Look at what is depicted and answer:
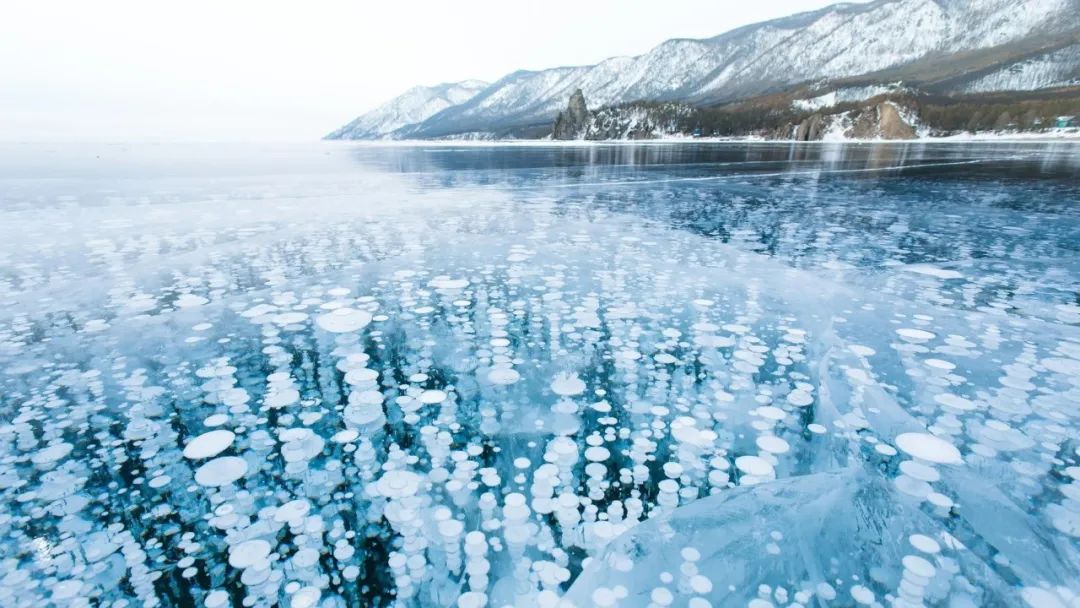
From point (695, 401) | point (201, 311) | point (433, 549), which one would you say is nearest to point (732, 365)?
point (695, 401)

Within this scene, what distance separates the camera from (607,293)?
6.23 meters

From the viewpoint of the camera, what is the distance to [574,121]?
156 m

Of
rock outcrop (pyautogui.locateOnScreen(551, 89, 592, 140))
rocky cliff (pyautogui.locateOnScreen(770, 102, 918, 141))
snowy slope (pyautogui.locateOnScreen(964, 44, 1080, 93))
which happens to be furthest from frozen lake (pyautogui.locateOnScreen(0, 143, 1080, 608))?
snowy slope (pyautogui.locateOnScreen(964, 44, 1080, 93))

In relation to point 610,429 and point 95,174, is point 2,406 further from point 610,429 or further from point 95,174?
point 95,174

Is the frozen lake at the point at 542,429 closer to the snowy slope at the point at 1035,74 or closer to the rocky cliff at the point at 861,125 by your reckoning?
the rocky cliff at the point at 861,125

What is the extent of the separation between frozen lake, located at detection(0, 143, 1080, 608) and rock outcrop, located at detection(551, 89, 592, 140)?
15597cm

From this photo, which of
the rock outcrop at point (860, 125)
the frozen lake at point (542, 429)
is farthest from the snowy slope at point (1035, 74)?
the frozen lake at point (542, 429)

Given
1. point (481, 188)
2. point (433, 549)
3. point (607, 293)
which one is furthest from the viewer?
point (481, 188)

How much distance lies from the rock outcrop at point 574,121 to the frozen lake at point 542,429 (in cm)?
15597

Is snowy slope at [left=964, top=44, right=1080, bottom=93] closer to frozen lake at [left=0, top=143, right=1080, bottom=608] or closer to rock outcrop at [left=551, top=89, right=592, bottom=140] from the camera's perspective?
rock outcrop at [left=551, top=89, right=592, bottom=140]

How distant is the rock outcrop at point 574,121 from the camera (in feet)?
507

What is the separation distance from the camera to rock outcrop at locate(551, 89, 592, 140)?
507 feet

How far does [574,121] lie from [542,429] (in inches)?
6402

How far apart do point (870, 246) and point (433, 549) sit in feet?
28.6
